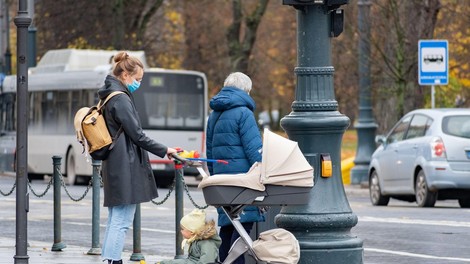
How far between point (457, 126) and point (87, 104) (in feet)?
45.9

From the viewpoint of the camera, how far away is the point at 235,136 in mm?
10539

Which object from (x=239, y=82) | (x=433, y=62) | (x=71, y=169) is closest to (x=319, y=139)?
(x=239, y=82)

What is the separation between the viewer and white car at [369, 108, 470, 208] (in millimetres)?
20656

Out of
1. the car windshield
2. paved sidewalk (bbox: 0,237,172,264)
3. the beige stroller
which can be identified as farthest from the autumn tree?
the beige stroller

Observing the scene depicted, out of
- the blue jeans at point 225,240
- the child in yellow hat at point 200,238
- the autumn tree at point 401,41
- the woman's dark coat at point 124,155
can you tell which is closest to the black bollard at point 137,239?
the blue jeans at point 225,240

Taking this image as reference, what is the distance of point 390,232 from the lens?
16688 millimetres

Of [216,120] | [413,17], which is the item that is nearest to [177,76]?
[413,17]

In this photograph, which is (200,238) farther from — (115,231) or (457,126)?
(457,126)

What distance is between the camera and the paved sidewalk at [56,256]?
43.0ft

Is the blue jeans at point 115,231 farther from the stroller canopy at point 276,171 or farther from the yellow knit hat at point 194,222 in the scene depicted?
the stroller canopy at point 276,171

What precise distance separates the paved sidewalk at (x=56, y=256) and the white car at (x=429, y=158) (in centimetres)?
727

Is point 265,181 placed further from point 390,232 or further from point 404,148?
point 404,148

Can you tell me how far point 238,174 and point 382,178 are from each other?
12.8 meters

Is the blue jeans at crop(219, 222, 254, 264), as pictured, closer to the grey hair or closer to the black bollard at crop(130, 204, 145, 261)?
the grey hair
